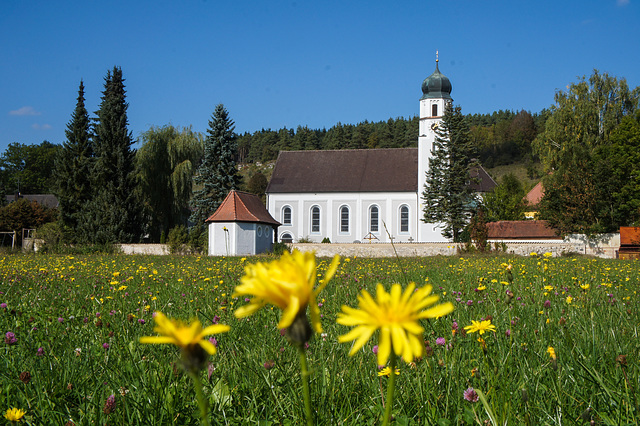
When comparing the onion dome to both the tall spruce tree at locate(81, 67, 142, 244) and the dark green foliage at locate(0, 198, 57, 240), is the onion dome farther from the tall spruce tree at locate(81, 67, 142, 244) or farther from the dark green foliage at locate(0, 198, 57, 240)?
the dark green foliage at locate(0, 198, 57, 240)

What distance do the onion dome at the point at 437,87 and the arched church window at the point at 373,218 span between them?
38.6 feet

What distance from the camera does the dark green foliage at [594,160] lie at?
3297 cm

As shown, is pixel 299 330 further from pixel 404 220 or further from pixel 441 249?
pixel 404 220

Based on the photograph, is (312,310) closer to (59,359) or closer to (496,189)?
(59,359)

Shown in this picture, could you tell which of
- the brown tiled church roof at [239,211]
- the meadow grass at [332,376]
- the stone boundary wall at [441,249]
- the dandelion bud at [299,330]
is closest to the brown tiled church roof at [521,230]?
→ the stone boundary wall at [441,249]

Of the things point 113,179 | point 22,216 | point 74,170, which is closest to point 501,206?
point 113,179

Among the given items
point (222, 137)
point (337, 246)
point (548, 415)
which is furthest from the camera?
point (222, 137)

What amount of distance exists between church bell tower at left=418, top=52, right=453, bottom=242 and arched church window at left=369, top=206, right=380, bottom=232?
13.4 feet

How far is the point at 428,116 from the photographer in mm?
47312

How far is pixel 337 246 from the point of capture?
31422mm

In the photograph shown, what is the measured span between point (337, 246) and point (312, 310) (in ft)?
101

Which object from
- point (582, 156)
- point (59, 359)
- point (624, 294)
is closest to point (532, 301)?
point (624, 294)

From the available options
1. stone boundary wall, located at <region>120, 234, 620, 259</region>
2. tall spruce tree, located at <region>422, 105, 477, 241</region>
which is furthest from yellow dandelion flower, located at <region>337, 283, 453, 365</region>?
tall spruce tree, located at <region>422, 105, 477, 241</region>

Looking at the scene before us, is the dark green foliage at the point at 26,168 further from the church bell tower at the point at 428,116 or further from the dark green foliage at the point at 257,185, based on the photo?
the church bell tower at the point at 428,116
